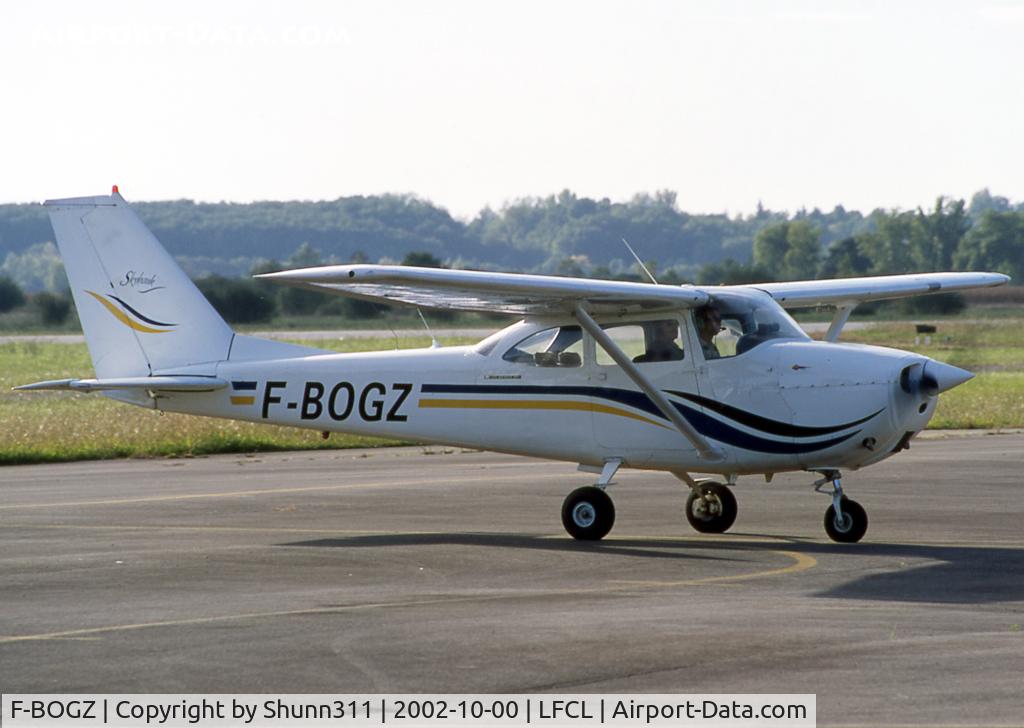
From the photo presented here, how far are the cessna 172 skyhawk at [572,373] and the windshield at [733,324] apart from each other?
1cm

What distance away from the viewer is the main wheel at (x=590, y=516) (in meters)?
13.6

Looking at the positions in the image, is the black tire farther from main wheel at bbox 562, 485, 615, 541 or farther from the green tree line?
the green tree line

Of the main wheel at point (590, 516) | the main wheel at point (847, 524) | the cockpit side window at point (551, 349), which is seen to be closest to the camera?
the main wheel at point (847, 524)

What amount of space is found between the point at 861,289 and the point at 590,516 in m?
3.93

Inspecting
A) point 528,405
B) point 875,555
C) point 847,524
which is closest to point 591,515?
point 528,405

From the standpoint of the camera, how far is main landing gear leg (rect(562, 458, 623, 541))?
13.6 m

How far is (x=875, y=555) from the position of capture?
492 inches

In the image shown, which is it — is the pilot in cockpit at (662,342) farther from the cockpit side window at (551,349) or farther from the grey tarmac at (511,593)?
the grey tarmac at (511,593)

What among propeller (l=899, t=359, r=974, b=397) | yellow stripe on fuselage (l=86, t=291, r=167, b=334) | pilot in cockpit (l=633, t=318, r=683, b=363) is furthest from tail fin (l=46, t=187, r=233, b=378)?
propeller (l=899, t=359, r=974, b=397)

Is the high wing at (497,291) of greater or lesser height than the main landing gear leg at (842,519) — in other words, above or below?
above

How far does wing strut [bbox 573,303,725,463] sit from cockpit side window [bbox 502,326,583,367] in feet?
1.84

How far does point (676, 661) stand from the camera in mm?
8180

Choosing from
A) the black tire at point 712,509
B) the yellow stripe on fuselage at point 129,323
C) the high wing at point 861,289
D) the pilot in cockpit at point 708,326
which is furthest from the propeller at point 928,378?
the yellow stripe on fuselage at point 129,323

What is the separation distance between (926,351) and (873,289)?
110 ft
